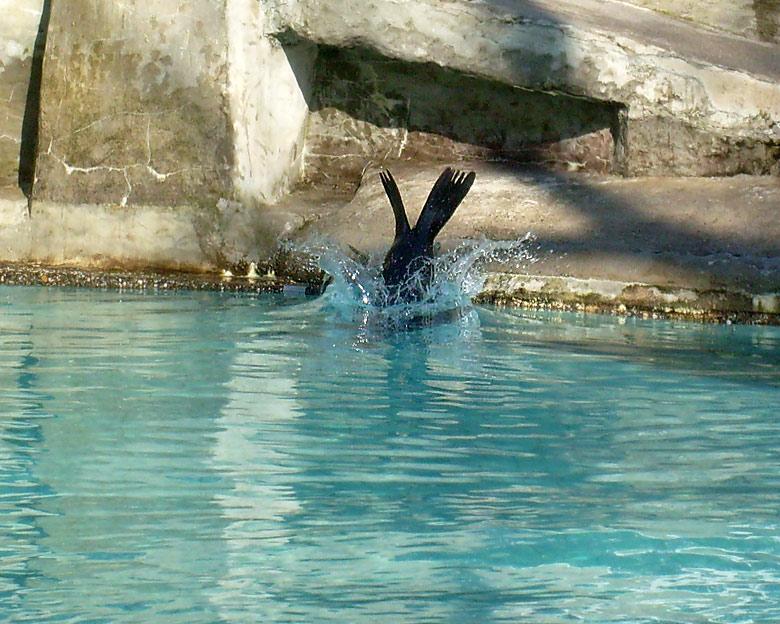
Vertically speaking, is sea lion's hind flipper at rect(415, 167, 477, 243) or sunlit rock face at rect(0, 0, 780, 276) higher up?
sunlit rock face at rect(0, 0, 780, 276)

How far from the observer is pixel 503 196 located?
25.9 ft

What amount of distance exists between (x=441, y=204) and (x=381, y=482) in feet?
12.2

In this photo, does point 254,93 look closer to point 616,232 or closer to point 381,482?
point 616,232

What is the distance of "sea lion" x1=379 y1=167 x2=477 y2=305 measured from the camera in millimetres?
6223

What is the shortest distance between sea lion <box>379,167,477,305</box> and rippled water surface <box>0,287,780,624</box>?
43.9 inches

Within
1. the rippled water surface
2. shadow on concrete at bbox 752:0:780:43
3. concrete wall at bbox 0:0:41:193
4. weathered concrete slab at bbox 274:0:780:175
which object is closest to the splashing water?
the rippled water surface

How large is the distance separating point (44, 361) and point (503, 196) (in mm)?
4006

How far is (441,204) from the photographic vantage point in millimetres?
6488

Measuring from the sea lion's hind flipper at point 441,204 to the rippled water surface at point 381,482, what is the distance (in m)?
1.38

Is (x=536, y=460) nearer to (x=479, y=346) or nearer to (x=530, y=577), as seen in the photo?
(x=530, y=577)

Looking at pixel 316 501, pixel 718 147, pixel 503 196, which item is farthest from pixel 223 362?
pixel 718 147

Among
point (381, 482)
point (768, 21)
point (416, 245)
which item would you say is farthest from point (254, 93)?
point (381, 482)

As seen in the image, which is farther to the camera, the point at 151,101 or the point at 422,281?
the point at 151,101

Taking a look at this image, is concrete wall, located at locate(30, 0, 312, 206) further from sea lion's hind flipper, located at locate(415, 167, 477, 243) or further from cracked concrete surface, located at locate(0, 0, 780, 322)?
sea lion's hind flipper, located at locate(415, 167, 477, 243)
